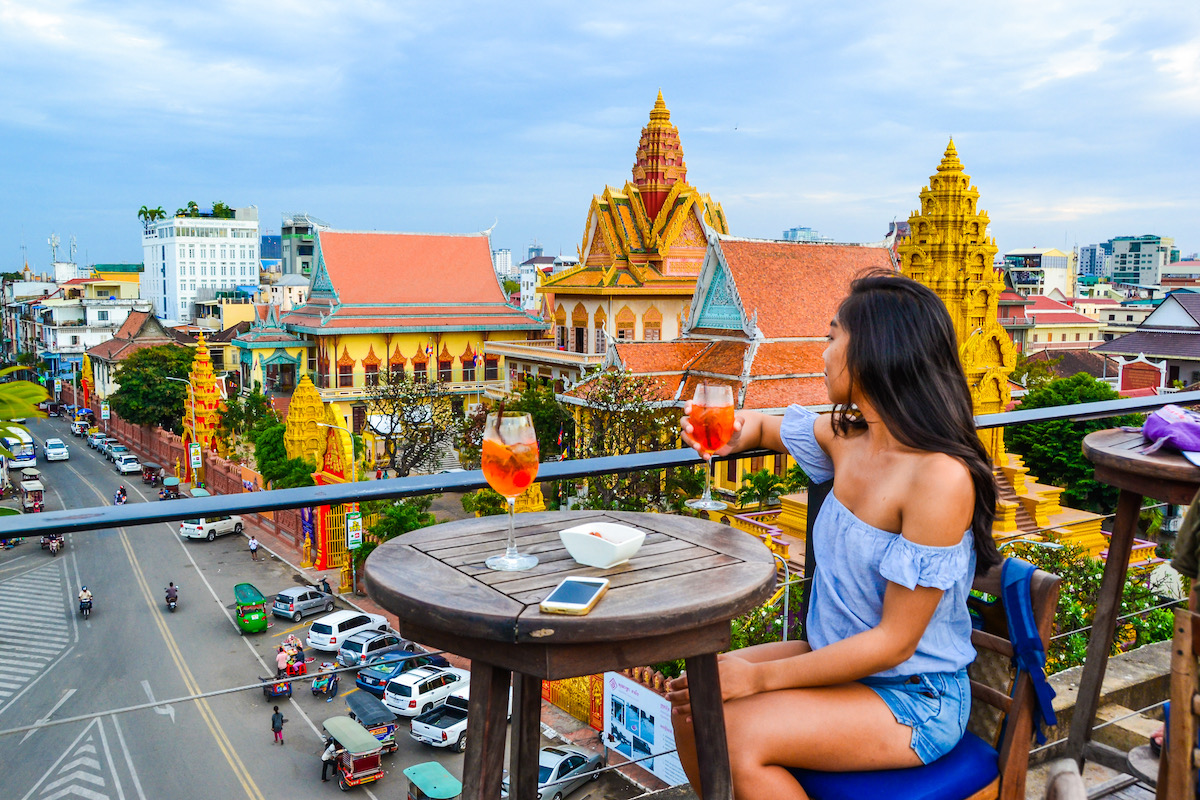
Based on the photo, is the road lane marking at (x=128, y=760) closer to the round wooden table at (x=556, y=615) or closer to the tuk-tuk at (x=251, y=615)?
the tuk-tuk at (x=251, y=615)

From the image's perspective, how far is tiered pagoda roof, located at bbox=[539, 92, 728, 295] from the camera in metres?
22.2

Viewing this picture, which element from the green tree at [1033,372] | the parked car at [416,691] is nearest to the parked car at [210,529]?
the parked car at [416,691]

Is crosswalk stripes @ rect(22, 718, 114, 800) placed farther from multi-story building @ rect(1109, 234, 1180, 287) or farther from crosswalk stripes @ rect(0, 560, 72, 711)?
multi-story building @ rect(1109, 234, 1180, 287)

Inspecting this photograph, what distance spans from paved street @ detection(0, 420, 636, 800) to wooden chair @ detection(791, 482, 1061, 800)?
5414 mm

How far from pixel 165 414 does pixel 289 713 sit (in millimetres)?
21673

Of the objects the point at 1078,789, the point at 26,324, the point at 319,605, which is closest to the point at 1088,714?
the point at 1078,789

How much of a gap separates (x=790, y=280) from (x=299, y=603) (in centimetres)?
1048

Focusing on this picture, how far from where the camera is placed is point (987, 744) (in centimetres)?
180

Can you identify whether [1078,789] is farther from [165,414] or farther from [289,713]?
[165,414]

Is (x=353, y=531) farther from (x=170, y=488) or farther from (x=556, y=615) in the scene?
(x=556, y=615)

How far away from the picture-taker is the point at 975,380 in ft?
52.8

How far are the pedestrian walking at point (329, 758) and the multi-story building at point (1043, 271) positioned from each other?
62414mm

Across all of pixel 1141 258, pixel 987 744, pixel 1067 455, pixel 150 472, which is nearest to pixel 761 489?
pixel 1067 455

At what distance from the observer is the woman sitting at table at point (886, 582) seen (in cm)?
165
